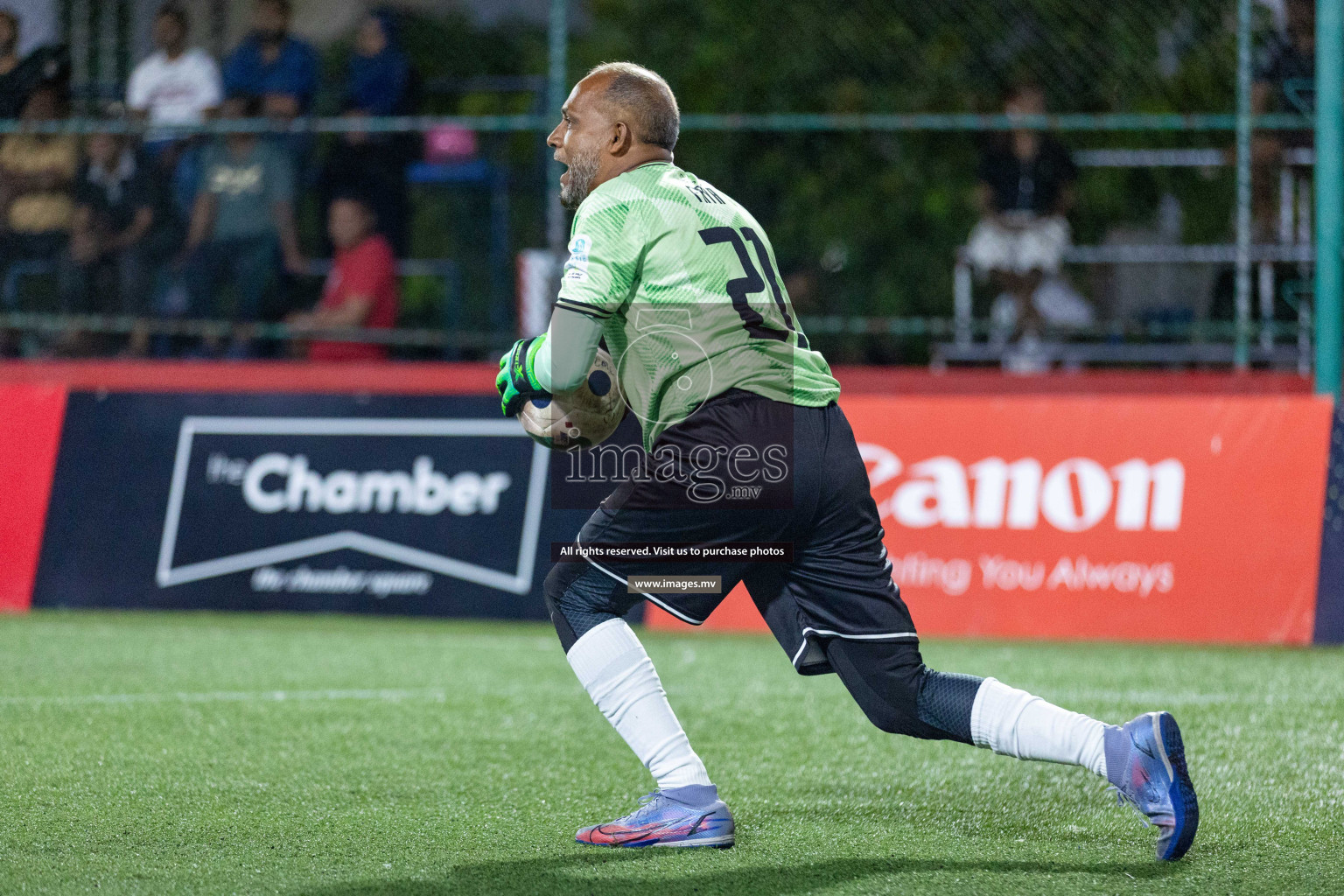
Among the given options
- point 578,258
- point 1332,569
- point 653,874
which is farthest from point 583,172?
point 1332,569

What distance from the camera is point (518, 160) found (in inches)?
479

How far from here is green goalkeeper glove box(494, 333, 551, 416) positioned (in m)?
3.78

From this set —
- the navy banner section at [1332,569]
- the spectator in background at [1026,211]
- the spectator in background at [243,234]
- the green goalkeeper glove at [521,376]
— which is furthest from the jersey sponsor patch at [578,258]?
the spectator in background at [243,234]

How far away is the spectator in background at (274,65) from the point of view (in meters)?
10.9

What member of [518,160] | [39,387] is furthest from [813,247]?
[39,387]

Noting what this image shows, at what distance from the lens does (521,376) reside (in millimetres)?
3816

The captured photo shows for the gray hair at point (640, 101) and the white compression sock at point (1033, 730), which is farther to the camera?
the gray hair at point (640, 101)

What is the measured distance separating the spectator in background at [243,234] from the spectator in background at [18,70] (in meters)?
1.08

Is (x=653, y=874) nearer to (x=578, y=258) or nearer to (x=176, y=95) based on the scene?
(x=578, y=258)

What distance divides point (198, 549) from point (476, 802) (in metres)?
4.83

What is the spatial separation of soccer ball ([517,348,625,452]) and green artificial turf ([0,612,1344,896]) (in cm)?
102

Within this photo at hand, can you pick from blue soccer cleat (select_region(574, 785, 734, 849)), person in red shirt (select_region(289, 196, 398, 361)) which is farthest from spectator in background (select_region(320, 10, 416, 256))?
blue soccer cleat (select_region(574, 785, 734, 849))

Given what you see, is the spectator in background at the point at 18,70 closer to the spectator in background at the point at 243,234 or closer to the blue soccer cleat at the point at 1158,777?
the spectator in background at the point at 243,234

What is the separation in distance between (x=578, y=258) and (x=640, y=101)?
48cm
